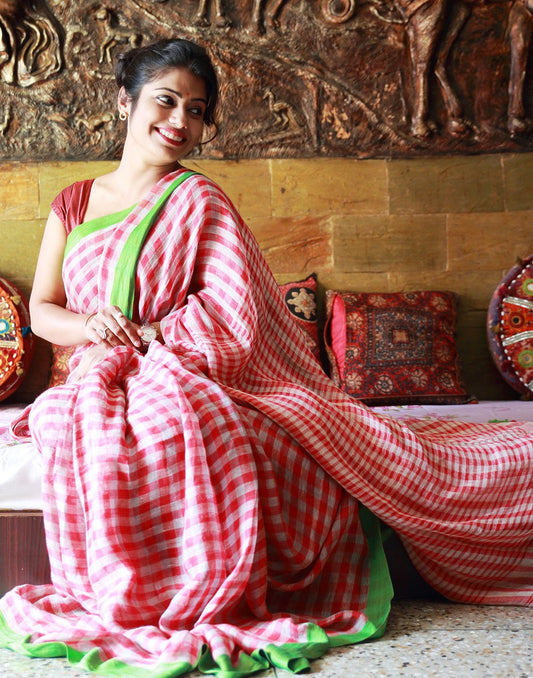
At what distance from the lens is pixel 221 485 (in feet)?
5.82

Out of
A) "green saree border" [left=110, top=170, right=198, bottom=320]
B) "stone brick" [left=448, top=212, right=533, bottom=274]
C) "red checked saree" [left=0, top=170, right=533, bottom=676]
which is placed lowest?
"red checked saree" [left=0, top=170, right=533, bottom=676]

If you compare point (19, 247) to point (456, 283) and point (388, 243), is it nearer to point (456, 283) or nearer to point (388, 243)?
point (388, 243)

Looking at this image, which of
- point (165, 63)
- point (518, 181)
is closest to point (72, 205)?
point (165, 63)

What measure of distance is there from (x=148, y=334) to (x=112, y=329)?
10 centimetres

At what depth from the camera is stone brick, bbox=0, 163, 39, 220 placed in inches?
153

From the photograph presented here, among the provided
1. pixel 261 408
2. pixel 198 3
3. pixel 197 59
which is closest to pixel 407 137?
pixel 198 3

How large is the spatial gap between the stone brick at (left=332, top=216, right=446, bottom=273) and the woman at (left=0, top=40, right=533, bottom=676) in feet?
5.28

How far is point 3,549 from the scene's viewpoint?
1967 millimetres

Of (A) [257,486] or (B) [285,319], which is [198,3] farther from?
(A) [257,486]

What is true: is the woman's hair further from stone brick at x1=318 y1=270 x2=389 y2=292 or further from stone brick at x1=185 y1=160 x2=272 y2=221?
stone brick at x1=318 y1=270 x2=389 y2=292

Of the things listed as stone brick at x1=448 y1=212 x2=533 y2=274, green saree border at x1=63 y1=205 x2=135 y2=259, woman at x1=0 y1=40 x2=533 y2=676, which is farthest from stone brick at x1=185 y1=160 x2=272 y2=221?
green saree border at x1=63 y1=205 x2=135 y2=259

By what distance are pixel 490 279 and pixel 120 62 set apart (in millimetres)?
2320

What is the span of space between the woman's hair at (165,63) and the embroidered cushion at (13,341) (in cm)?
163

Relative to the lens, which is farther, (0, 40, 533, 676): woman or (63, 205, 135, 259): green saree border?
(63, 205, 135, 259): green saree border
